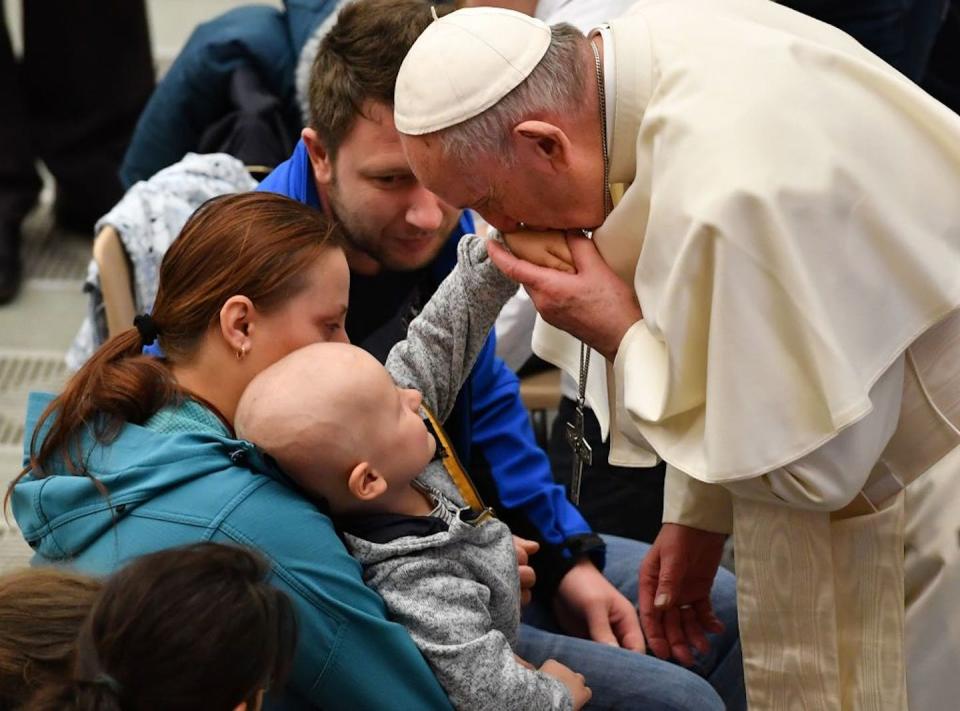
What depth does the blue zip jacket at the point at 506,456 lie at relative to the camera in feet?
8.29

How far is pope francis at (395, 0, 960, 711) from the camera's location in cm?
180

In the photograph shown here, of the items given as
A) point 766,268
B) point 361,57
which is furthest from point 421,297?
point 766,268

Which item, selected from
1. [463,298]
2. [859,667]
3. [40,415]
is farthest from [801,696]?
[40,415]

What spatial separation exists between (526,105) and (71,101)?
383 cm

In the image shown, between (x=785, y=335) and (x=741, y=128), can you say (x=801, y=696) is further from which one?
(x=741, y=128)

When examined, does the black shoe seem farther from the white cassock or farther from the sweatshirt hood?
the white cassock

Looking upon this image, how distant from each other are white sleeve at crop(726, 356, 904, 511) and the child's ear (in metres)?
0.51

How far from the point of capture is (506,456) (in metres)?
2.62

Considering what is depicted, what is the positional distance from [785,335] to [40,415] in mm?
1081

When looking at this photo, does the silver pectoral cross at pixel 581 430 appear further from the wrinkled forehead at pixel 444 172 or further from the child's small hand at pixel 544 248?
the wrinkled forehead at pixel 444 172

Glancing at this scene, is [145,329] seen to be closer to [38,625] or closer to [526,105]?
[38,625]

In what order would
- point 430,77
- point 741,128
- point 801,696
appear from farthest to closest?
1. point 801,696
2. point 430,77
3. point 741,128

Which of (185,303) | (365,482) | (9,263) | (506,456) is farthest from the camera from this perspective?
(9,263)

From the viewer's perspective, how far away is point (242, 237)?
204cm
